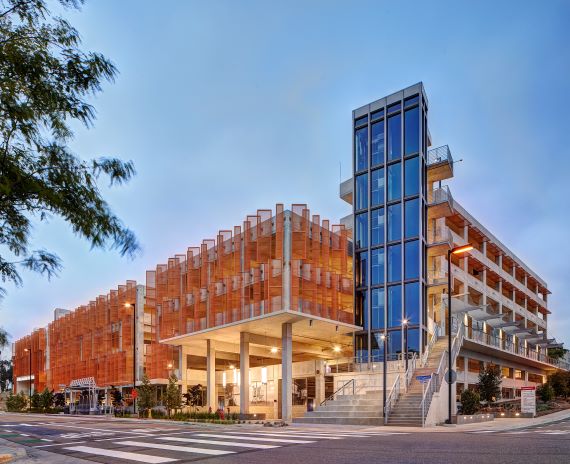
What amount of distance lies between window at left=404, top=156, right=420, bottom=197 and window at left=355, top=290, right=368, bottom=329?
346 inches

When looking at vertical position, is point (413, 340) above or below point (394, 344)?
above

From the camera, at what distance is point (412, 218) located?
42312mm

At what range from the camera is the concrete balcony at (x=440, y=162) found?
44.8m

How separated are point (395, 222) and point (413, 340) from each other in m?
9.32

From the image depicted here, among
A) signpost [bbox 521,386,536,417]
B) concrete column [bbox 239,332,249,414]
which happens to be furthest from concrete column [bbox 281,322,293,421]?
signpost [bbox 521,386,536,417]

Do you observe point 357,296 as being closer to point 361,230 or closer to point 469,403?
point 361,230

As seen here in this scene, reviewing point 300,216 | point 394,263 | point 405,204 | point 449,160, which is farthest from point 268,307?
point 449,160

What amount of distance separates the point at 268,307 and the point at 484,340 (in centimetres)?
2214

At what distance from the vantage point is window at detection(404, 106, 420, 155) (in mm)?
43188

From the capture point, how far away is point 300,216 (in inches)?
1570

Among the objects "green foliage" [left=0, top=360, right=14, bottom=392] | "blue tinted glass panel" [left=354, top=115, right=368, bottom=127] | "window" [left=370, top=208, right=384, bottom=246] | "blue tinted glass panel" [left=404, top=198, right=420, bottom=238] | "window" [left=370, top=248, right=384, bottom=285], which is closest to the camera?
"blue tinted glass panel" [left=404, top=198, right=420, bottom=238]

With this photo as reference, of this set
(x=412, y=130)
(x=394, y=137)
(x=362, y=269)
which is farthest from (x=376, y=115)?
(x=362, y=269)

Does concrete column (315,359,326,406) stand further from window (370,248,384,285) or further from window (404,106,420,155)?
window (404,106,420,155)

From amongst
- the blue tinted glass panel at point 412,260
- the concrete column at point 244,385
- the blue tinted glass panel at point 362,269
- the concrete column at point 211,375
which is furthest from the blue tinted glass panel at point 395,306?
the concrete column at point 211,375
